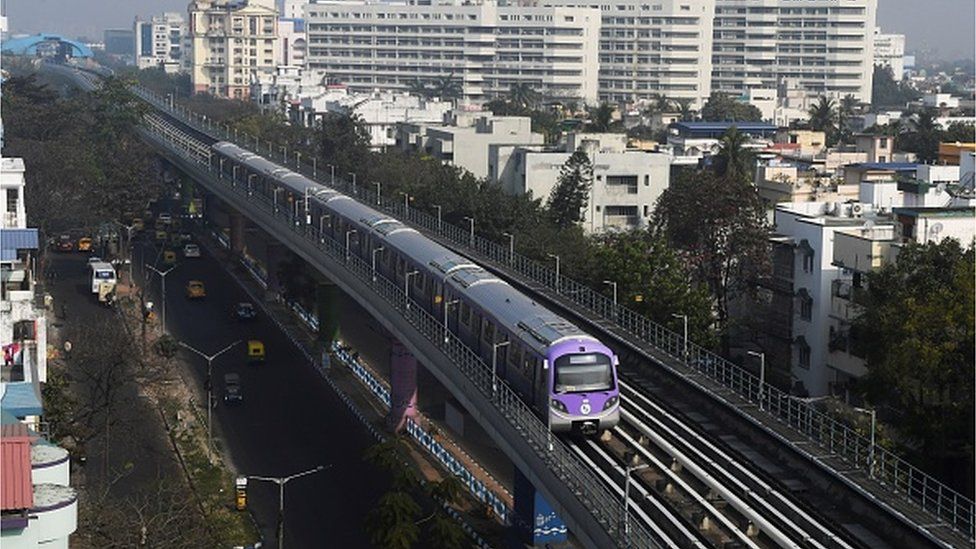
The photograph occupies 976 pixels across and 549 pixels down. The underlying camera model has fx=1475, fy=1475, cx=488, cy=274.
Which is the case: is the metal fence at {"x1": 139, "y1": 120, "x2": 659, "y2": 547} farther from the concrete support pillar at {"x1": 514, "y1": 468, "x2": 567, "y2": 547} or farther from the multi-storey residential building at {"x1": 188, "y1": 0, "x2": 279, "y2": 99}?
the multi-storey residential building at {"x1": 188, "y1": 0, "x2": 279, "y2": 99}

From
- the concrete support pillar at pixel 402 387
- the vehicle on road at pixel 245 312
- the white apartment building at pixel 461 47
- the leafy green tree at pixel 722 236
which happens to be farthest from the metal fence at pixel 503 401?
the white apartment building at pixel 461 47

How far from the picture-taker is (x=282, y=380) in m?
42.6

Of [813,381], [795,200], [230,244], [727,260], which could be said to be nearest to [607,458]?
Answer: [813,381]

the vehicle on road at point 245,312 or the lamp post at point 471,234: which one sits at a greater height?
the lamp post at point 471,234

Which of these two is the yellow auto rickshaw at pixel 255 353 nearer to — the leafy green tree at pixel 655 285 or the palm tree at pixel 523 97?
the leafy green tree at pixel 655 285

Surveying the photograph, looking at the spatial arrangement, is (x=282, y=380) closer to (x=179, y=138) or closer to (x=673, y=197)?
(x=673, y=197)

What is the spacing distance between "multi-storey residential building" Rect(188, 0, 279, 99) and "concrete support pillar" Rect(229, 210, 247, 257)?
3351 inches

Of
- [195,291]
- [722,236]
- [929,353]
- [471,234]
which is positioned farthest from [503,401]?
[195,291]

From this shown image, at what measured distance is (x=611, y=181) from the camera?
58.1 m

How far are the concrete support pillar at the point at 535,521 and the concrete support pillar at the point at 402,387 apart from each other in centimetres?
941

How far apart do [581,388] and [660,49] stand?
395 feet

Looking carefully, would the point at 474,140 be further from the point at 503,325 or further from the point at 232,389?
the point at 503,325

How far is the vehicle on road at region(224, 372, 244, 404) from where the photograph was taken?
131ft

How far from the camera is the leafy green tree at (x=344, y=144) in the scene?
225 feet
